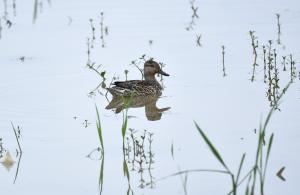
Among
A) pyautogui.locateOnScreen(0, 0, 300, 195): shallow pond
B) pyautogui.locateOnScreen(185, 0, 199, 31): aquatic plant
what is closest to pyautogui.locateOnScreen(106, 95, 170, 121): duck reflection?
pyautogui.locateOnScreen(0, 0, 300, 195): shallow pond

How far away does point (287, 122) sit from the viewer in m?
9.59

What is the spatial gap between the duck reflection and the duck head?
1.88 feet

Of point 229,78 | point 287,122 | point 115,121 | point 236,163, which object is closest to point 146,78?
point 229,78

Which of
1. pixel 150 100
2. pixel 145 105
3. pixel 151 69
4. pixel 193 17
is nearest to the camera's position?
pixel 145 105

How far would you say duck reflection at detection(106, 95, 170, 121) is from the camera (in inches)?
416

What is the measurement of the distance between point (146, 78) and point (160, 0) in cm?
394

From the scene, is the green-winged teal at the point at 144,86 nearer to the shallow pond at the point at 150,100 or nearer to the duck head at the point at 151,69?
the duck head at the point at 151,69

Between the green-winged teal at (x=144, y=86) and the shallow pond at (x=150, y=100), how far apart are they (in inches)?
6.7

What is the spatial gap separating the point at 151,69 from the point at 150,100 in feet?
2.73

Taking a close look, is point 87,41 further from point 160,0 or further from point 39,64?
point 160,0

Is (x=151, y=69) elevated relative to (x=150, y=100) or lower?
elevated

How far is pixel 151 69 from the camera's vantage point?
1255cm

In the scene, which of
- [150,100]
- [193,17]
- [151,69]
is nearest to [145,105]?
[150,100]

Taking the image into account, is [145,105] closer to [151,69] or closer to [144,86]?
[144,86]
